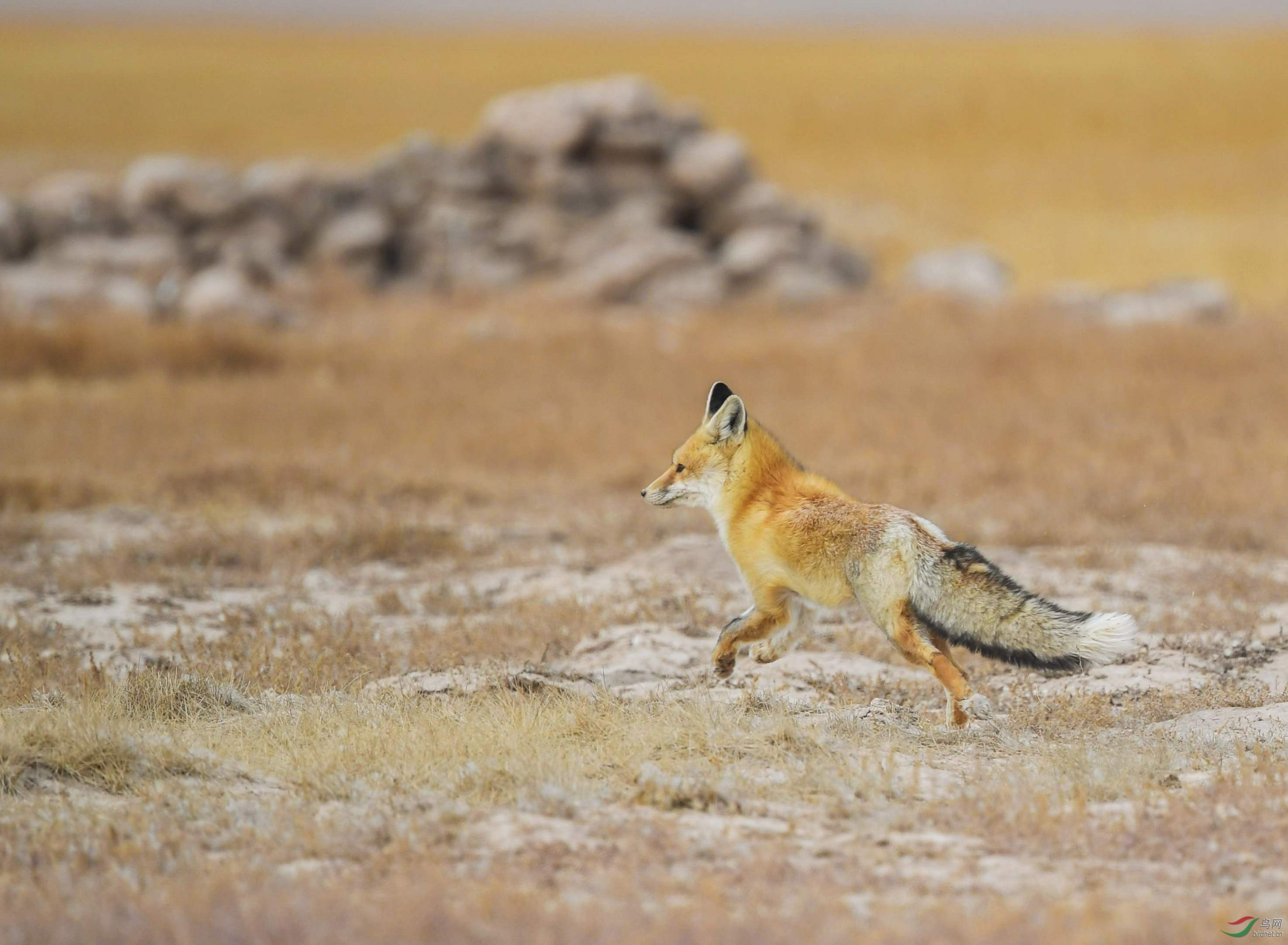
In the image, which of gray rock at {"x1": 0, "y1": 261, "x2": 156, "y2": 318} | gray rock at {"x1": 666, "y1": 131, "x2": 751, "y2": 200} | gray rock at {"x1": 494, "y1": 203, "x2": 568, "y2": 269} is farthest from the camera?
gray rock at {"x1": 666, "y1": 131, "x2": 751, "y2": 200}

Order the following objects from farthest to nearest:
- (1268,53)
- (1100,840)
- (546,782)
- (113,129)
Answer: (1268,53)
(113,129)
(546,782)
(1100,840)

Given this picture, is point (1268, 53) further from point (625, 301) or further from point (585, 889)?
point (585, 889)

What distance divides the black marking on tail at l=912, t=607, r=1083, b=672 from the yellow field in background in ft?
82.8

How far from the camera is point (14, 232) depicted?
96.7 feet

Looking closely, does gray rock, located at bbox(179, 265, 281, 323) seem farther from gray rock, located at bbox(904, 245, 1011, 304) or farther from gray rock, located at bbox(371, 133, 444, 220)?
gray rock, located at bbox(904, 245, 1011, 304)

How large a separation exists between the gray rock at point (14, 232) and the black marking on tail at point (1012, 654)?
28071mm

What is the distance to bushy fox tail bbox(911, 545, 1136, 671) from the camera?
566 cm

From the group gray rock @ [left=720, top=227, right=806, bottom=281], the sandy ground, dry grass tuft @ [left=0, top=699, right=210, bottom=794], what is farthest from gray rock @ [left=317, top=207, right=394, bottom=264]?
dry grass tuft @ [left=0, top=699, right=210, bottom=794]

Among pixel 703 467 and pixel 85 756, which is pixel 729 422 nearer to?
pixel 703 467

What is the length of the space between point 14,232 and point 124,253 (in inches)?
107

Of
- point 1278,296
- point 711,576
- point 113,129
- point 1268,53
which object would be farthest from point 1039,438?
point 1268,53

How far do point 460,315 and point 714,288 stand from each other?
5.32 metres

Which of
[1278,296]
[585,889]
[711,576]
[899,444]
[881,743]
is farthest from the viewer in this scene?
[1278,296]

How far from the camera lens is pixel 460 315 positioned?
26906mm
